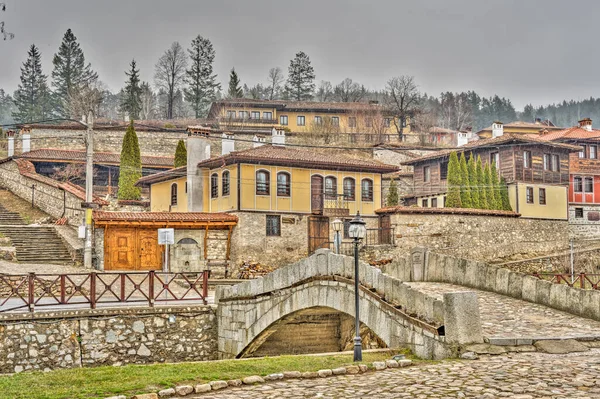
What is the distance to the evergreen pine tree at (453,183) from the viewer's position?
41.1 metres

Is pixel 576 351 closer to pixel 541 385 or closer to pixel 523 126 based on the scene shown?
pixel 541 385

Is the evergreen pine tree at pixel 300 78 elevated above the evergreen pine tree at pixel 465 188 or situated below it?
above

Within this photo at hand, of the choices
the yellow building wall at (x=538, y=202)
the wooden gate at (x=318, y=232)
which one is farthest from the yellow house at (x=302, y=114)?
the wooden gate at (x=318, y=232)

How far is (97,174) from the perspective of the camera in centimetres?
5334

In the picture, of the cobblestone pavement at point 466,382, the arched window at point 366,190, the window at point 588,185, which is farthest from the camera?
the window at point 588,185

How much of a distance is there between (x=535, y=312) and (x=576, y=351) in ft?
11.1

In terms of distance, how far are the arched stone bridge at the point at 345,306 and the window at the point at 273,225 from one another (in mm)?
13790

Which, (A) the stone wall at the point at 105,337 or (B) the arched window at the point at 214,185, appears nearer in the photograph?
(A) the stone wall at the point at 105,337

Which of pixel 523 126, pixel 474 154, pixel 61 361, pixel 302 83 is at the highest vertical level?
pixel 302 83

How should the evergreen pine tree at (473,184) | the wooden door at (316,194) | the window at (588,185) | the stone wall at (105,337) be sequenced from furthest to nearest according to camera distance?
the window at (588,185)
the evergreen pine tree at (473,184)
the wooden door at (316,194)
the stone wall at (105,337)

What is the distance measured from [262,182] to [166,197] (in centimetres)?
879

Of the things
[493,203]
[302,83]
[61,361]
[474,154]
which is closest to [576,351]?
[61,361]

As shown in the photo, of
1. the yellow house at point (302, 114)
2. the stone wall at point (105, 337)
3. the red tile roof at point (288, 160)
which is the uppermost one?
the yellow house at point (302, 114)

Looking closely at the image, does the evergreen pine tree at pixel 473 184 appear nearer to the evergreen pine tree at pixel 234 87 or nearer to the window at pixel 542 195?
the window at pixel 542 195
